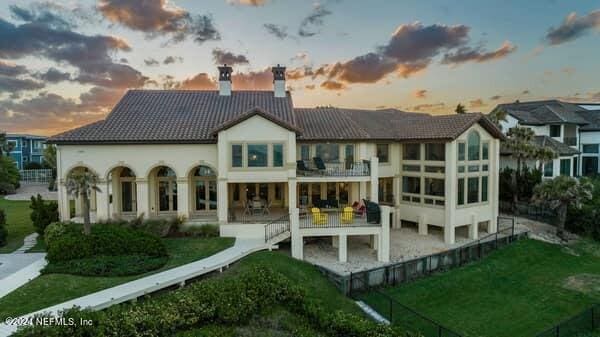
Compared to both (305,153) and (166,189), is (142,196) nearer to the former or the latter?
(166,189)

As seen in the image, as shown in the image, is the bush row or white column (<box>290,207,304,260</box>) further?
white column (<box>290,207,304,260</box>)

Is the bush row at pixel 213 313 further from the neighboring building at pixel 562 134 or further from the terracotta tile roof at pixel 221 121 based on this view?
the neighboring building at pixel 562 134

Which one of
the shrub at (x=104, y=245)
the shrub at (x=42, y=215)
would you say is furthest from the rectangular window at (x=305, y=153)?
the shrub at (x=42, y=215)

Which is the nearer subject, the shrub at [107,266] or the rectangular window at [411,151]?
the shrub at [107,266]

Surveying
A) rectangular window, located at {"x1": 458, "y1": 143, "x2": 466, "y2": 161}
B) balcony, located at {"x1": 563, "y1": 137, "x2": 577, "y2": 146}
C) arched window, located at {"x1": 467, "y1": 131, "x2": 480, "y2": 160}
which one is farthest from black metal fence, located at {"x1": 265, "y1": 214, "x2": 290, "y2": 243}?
balcony, located at {"x1": 563, "y1": 137, "x2": 577, "y2": 146}

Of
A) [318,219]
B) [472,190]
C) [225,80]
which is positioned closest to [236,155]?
[318,219]

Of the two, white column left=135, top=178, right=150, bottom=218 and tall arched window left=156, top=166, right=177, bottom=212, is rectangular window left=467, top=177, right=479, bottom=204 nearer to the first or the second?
tall arched window left=156, top=166, right=177, bottom=212

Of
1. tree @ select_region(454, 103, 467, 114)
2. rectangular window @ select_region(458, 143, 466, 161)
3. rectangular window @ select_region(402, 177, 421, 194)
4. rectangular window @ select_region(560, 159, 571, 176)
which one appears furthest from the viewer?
tree @ select_region(454, 103, 467, 114)
